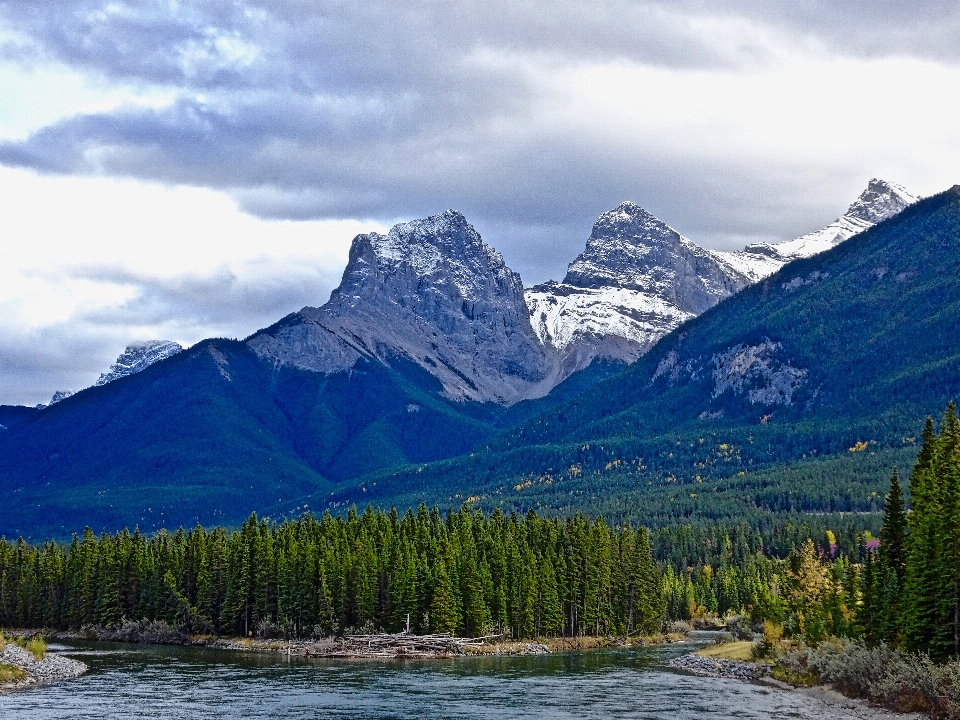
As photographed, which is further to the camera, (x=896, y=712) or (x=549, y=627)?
(x=549, y=627)

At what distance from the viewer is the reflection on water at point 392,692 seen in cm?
11531

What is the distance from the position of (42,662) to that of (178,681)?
19192 millimetres

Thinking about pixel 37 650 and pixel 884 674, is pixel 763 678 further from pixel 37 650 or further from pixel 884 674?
pixel 37 650

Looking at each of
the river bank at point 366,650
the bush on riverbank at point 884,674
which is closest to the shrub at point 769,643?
the bush on riverbank at point 884,674

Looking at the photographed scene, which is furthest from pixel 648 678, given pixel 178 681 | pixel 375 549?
pixel 375 549

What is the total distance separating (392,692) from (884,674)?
4561cm

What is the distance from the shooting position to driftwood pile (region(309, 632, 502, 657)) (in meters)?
175

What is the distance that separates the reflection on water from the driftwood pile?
7475 mm

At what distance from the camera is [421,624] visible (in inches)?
7170

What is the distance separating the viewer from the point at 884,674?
4633 inches

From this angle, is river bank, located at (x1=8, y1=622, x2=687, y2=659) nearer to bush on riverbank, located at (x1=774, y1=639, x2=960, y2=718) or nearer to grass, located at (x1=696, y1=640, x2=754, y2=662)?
grass, located at (x1=696, y1=640, x2=754, y2=662)

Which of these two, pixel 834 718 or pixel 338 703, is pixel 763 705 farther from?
pixel 338 703

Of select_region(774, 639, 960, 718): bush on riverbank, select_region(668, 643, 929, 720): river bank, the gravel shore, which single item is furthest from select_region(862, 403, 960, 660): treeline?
the gravel shore

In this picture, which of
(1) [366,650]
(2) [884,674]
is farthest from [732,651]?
(2) [884,674]
